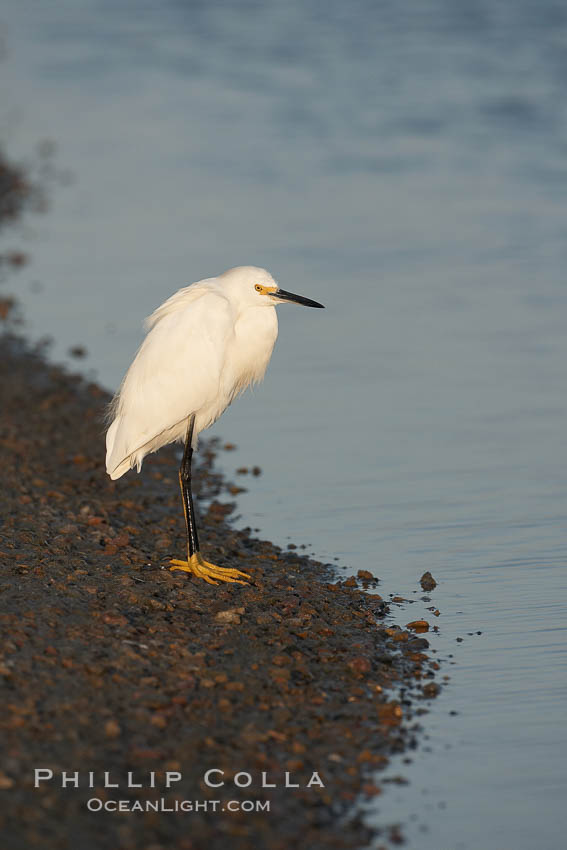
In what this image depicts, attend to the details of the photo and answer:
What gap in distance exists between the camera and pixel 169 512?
8.66 m

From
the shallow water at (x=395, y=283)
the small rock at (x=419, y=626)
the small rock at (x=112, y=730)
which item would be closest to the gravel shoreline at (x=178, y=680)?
the small rock at (x=112, y=730)

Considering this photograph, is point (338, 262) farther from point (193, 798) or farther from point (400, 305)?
point (193, 798)

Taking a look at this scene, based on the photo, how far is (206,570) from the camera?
287 inches

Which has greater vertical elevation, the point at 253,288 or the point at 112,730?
the point at 253,288

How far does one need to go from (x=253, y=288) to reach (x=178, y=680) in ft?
8.35

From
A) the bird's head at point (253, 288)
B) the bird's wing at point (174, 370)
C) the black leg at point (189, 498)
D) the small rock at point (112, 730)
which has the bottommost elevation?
the small rock at point (112, 730)

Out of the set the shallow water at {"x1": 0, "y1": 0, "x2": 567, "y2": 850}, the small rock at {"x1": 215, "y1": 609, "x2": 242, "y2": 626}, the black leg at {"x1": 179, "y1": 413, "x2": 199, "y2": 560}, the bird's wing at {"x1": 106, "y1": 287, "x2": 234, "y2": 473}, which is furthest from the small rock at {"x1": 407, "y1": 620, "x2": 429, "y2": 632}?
the bird's wing at {"x1": 106, "y1": 287, "x2": 234, "y2": 473}

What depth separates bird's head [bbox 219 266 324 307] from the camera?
7.38 m

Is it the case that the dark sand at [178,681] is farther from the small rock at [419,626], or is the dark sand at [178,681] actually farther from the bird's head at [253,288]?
the bird's head at [253,288]

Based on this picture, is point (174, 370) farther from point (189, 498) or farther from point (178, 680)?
point (178, 680)

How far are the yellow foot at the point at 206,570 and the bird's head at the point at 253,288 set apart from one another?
1.53 metres

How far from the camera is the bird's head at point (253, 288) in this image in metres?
7.38

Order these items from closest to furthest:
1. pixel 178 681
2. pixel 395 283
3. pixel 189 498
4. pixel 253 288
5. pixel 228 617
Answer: pixel 178 681 → pixel 228 617 → pixel 253 288 → pixel 189 498 → pixel 395 283

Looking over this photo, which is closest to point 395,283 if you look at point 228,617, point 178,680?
point 228,617
